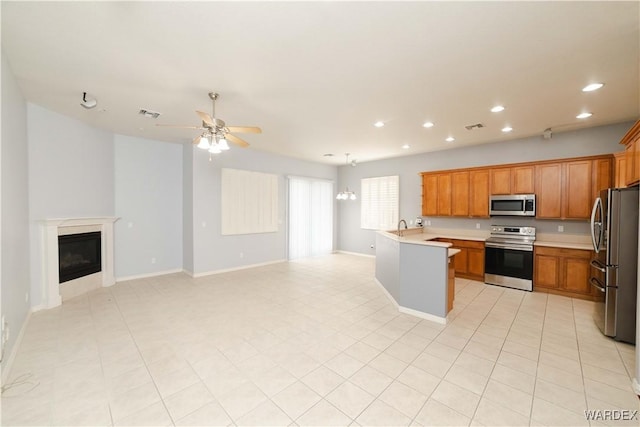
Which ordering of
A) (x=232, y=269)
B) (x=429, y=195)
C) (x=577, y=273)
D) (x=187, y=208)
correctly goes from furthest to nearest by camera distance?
1. (x=429, y=195)
2. (x=232, y=269)
3. (x=187, y=208)
4. (x=577, y=273)

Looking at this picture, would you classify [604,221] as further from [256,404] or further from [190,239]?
[190,239]

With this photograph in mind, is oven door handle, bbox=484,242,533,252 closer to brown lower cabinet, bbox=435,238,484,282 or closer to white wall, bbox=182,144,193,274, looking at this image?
brown lower cabinet, bbox=435,238,484,282

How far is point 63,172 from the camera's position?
4.27 meters

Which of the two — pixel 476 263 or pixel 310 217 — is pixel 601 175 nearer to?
pixel 476 263

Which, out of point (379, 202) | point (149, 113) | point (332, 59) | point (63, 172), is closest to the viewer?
point (332, 59)

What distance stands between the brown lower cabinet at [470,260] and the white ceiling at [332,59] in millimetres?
2577

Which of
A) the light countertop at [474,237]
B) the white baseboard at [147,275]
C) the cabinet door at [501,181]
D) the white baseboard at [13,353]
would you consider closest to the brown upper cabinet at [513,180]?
the cabinet door at [501,181]

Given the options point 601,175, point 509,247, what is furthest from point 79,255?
point 601,175

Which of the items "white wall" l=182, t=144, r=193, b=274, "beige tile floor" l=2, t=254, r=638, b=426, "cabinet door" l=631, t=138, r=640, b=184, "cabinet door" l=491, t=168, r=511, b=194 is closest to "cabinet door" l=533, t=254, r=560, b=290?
"beige tile floor" l=2, t=254, r=638, b=426

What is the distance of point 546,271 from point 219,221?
6659 millimetres

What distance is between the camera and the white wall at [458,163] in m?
4.67

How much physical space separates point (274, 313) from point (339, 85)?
3208mm

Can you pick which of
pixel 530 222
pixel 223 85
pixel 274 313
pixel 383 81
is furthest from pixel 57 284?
pixel 530 222

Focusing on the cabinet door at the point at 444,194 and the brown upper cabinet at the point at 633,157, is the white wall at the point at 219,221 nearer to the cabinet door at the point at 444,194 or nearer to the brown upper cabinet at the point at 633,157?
the cabinet door at the point at 444,194
